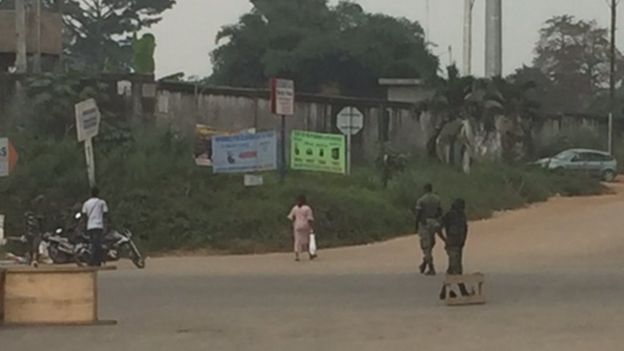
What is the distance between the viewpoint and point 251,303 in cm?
2097

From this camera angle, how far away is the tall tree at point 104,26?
332ft

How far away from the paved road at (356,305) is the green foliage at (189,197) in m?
2.24

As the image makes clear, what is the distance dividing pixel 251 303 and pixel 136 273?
8.23 metres

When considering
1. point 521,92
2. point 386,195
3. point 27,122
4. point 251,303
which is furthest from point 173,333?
point 521,92

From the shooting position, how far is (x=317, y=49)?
276 ft

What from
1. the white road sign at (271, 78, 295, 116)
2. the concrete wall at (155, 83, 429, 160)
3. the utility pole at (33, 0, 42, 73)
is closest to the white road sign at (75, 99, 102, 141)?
the white road sign at (271, 78, 295, 116)

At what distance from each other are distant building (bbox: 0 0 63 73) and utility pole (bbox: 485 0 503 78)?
1846 centimetres

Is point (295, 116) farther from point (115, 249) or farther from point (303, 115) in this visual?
point (115, 249)

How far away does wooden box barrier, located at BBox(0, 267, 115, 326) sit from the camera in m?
17.1

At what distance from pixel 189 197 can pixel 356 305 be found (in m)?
18.8

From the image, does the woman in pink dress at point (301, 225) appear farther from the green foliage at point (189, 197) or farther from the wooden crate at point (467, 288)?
the wooden crate at point (467, 288)

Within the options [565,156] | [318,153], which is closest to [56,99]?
[318,153]

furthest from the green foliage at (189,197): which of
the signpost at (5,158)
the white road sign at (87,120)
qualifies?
the white road sign at (87,120)

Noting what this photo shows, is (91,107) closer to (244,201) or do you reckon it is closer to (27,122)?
(244,201)
